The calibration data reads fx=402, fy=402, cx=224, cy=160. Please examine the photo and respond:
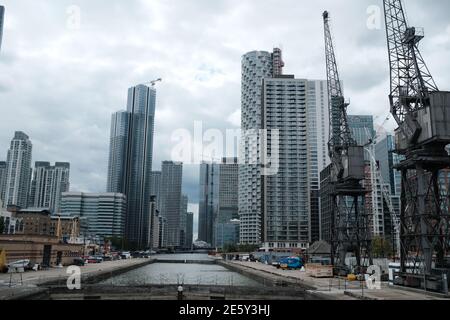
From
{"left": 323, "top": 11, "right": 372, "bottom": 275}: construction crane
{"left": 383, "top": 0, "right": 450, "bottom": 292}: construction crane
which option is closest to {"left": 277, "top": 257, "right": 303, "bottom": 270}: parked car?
{"left": 323, "top": 11, "right": 372, "bottom": 275}: construction crane

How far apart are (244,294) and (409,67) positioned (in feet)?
115

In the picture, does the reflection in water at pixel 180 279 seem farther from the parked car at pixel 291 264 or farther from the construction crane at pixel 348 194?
the construction crane at pixel 348 194

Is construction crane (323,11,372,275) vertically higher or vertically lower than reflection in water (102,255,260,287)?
higher

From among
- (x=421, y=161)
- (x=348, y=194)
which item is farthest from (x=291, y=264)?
(x=421, y=161)

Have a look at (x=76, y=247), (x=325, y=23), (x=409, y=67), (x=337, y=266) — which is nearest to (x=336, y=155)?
(x=337, y=266)

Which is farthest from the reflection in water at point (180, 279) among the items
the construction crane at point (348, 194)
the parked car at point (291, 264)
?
the construction crane at point (348, 194)

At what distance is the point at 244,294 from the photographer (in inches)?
1559

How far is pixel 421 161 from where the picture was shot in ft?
148

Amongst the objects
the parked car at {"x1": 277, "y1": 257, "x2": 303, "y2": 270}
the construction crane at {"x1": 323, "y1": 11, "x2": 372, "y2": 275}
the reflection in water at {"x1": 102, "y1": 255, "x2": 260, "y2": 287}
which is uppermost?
the construction crane at {"x1": 323, "y1": 11, "x2": 372, "y2": 275}

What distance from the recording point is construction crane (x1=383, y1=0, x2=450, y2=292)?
43188 mm

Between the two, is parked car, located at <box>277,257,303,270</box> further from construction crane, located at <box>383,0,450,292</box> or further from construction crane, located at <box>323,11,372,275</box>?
construction crane, located at <box>383,0,450,292</box>

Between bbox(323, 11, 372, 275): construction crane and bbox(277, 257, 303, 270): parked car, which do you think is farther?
bbox(277, 257, 303, 270): parked car
